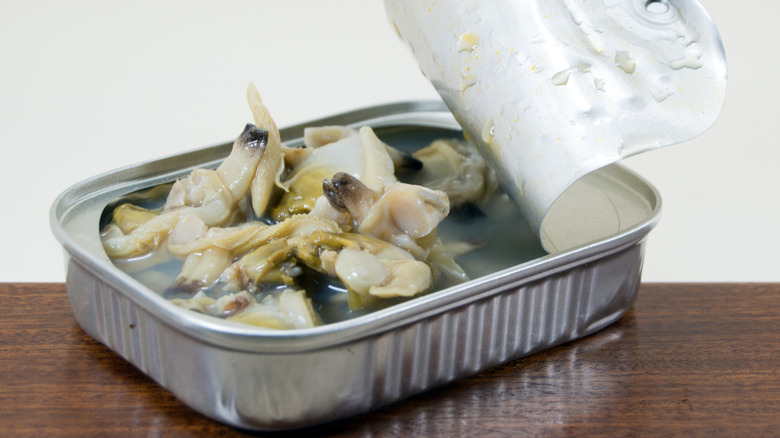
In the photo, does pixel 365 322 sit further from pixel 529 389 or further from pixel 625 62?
pixel 625 62

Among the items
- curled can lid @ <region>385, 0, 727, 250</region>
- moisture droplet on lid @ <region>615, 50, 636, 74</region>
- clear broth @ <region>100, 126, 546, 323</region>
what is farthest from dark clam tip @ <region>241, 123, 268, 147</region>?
moisture droplet on lid @ <region>615, 50, 636, 74</region>

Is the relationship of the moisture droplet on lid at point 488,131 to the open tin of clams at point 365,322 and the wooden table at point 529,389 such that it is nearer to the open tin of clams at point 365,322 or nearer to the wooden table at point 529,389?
the open tin of clams at point 365,322

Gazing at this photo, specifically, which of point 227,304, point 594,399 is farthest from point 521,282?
point 227,304

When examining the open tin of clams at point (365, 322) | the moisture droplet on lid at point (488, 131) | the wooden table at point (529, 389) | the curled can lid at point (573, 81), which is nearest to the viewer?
the open tin of clams at point (365, 322)

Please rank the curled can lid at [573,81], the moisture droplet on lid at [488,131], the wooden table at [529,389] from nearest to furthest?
the wooden table at [529,389]
the curled can lid at [573,81]
the moisture droplet on lid at [488,131]

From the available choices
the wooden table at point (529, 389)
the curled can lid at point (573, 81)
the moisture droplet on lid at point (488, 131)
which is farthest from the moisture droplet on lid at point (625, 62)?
the wooden table at point (529, 389)

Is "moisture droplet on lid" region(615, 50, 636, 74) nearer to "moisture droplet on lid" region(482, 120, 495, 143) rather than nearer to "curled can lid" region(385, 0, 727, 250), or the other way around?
"curled can lid" region(385, 0, 727, 250)

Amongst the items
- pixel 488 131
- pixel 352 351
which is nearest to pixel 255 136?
pixel 488 131
